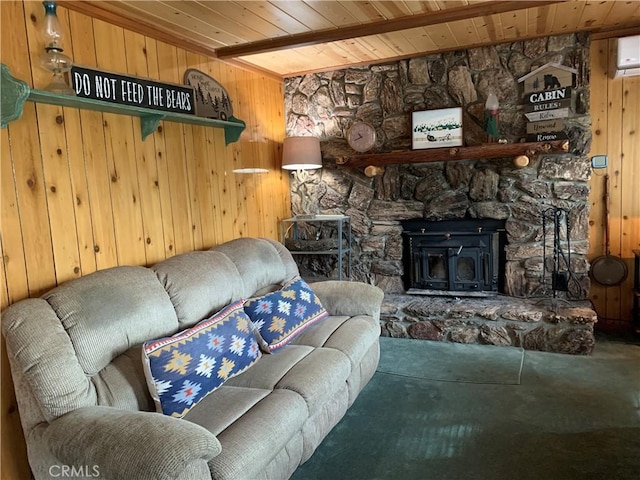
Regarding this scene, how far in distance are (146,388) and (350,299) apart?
57.3 inches

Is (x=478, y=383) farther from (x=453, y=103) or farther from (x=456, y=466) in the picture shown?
(x=453, y=103)

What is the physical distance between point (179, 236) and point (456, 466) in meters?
2.06

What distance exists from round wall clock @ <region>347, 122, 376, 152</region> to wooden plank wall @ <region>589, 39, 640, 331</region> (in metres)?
1.72

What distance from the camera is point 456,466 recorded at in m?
2.11

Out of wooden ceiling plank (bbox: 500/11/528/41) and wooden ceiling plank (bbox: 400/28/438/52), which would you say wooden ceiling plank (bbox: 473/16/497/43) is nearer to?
wooden ceiling plank (bbox: 500/11/528/41)

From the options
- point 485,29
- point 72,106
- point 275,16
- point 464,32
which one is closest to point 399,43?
point 464,32

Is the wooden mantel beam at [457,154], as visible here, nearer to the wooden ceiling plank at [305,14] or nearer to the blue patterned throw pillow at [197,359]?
the wooden ceiling plank at [305,14]

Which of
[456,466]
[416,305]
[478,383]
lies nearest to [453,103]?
[416,305]

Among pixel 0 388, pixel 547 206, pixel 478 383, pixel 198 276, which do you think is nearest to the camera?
pixel 0 388

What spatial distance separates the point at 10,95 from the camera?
6.32ft

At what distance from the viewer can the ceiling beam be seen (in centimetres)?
267

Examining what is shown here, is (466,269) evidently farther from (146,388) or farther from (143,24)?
(143,24)

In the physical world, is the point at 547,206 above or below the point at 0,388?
above

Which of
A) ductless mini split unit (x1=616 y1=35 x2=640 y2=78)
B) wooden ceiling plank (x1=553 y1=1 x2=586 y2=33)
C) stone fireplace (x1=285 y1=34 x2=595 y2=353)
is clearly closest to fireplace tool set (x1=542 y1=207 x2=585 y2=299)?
stone fireplace (x1=285 y1=34 x2=595 y2=353)
